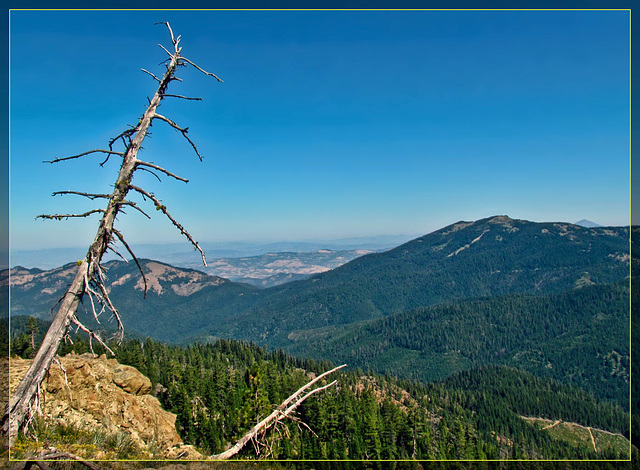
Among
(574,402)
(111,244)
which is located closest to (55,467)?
(111,244)

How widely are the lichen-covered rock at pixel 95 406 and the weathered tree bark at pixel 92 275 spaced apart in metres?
2.21

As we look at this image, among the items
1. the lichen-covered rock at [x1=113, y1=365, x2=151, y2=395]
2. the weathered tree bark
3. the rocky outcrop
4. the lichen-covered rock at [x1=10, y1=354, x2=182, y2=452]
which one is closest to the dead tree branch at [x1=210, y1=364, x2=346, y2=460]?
the rocky outcrop

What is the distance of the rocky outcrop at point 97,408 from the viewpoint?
9.36 meters

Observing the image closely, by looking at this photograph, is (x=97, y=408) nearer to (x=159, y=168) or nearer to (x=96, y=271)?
(x=96, y=271)

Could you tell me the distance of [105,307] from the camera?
679cm

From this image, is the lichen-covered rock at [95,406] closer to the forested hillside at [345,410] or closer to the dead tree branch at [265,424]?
the dead tree branch at [265,424]

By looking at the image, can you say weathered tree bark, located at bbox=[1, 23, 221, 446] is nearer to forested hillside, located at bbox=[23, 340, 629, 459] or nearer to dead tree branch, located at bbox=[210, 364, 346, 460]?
dead tree branch, located at bbox=[210, 364, 346, 460]

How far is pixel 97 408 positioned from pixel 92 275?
638 cm

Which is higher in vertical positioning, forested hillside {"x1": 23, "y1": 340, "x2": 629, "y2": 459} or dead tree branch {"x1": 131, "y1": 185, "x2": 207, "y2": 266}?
dead tree branch {"x1": 131, "y1": 185, "x2": 207, "y2": 266}

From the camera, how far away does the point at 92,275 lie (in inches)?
270

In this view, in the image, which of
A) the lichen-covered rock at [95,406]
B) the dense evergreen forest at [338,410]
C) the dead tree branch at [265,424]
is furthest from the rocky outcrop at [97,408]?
the dense evergreen forest at [338,410]

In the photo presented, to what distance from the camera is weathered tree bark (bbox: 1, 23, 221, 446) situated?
6480 millimetres

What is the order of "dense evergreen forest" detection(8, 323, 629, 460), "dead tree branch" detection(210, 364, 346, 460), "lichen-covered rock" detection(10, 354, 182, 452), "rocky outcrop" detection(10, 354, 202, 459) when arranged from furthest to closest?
1. "dense evergreen forest" detection(8, 323, 629, 460)
2. "lichen-covered rock" detection(10, 354, 182, 452)
3. "rocky outcrop" detection(10, 354, 202, 459)
4. "dead tree branch" detection(210, 364, 346, 460)

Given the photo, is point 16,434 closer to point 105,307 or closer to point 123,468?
point 123,468
